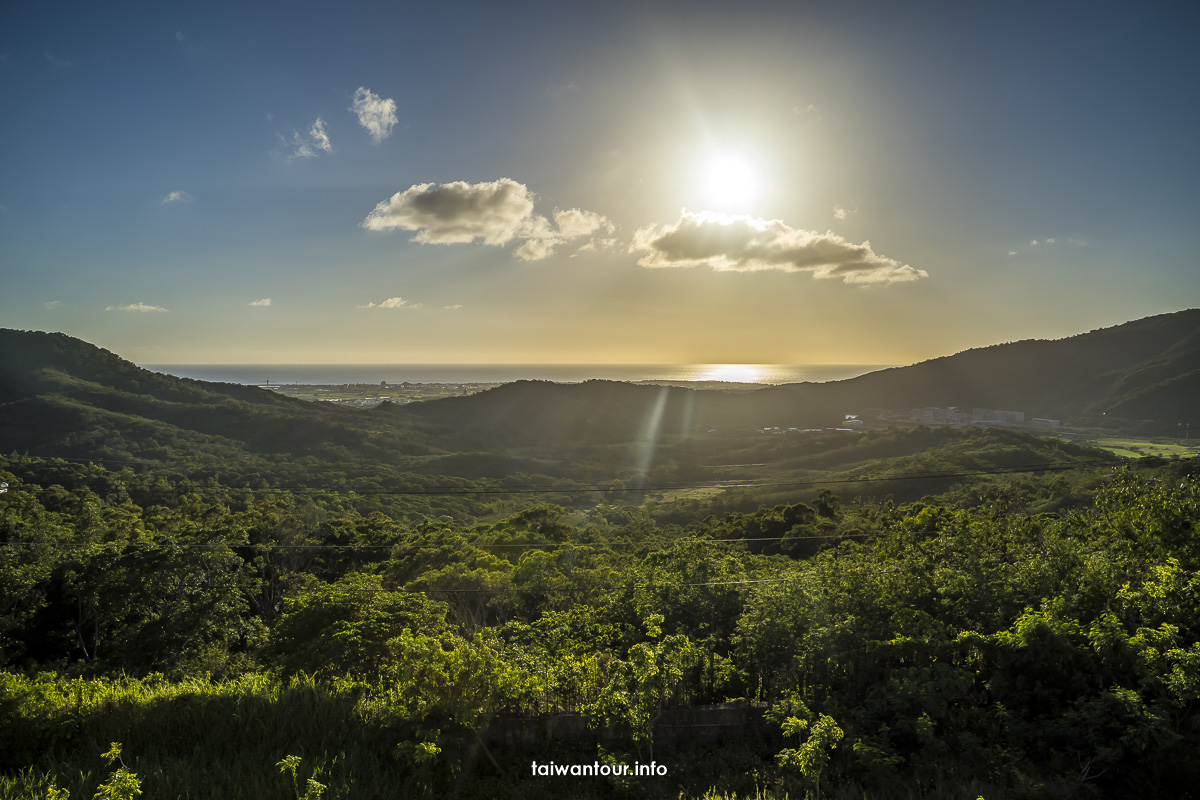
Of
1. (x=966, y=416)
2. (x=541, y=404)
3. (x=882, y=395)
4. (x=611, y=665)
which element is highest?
(x=882, y=395)

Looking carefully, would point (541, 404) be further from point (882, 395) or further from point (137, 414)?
point (882, 395)

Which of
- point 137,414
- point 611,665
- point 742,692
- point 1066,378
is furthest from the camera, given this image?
point 1066,378

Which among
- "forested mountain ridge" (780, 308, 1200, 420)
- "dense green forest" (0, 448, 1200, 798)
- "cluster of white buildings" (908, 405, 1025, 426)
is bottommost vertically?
"cluster of white buildings" (908, 405, 1025, 426)

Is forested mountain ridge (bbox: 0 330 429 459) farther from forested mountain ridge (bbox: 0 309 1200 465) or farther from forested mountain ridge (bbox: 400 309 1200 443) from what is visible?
forested mountain ridge (bbox: 400 309 1200 443)

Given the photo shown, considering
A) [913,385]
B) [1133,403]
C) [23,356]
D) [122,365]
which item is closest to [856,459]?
[1133,403]

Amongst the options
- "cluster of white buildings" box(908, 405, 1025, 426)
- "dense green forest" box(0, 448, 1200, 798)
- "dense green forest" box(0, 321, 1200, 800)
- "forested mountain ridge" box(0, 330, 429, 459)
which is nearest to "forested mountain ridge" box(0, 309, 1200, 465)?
"forested mountain ridge" box(0, 330, 429, 459)

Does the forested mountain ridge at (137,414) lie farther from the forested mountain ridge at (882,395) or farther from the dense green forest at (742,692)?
the dense green forest at (742,692)

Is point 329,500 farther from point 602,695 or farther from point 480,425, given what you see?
point 480,425

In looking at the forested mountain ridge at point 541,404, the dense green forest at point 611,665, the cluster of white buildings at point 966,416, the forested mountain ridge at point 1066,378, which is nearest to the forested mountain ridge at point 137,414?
the forested mountain ridge at point 541,404

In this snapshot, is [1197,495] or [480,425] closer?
[1197,495]

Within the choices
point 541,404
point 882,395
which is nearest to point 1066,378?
point 882,395

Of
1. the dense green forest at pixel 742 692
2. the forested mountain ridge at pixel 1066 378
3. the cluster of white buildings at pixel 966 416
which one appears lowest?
the cluster of white buildings at pixel 966 416
